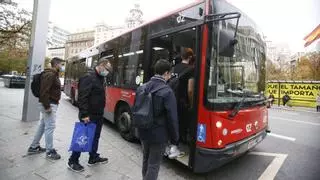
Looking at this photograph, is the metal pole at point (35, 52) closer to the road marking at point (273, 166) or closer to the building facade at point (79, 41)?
the road marking at point (273, 166)

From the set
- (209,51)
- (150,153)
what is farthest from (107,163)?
(209,51)

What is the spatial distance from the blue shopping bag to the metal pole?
190 inches

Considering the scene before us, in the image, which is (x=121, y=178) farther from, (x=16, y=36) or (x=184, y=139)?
(x=16, y=36)

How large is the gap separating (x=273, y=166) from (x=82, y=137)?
376 cm

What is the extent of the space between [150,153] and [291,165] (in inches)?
137

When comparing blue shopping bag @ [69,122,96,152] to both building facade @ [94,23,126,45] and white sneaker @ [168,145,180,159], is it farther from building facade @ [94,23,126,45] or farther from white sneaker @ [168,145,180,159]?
building facade @ [94,23,126,45]

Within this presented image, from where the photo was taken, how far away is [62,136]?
6.64m

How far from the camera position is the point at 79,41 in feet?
377

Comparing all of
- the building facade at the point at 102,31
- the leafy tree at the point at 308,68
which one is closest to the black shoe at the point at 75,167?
the leafy tree at the point at 308,68

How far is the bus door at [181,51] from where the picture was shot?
13.5 ft

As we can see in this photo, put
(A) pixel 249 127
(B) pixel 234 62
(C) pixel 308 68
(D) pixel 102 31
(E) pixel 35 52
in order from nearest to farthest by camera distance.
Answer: (B) pixel 234 62 → (A) pixel 249 127 → (E) pixel 35 52 → (C) pixel 308 68 → (D) pixel 102 31

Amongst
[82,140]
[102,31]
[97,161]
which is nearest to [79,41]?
[102,31]

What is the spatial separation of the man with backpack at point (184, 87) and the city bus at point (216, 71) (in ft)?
0.73

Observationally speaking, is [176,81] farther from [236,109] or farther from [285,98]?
[285,98]
